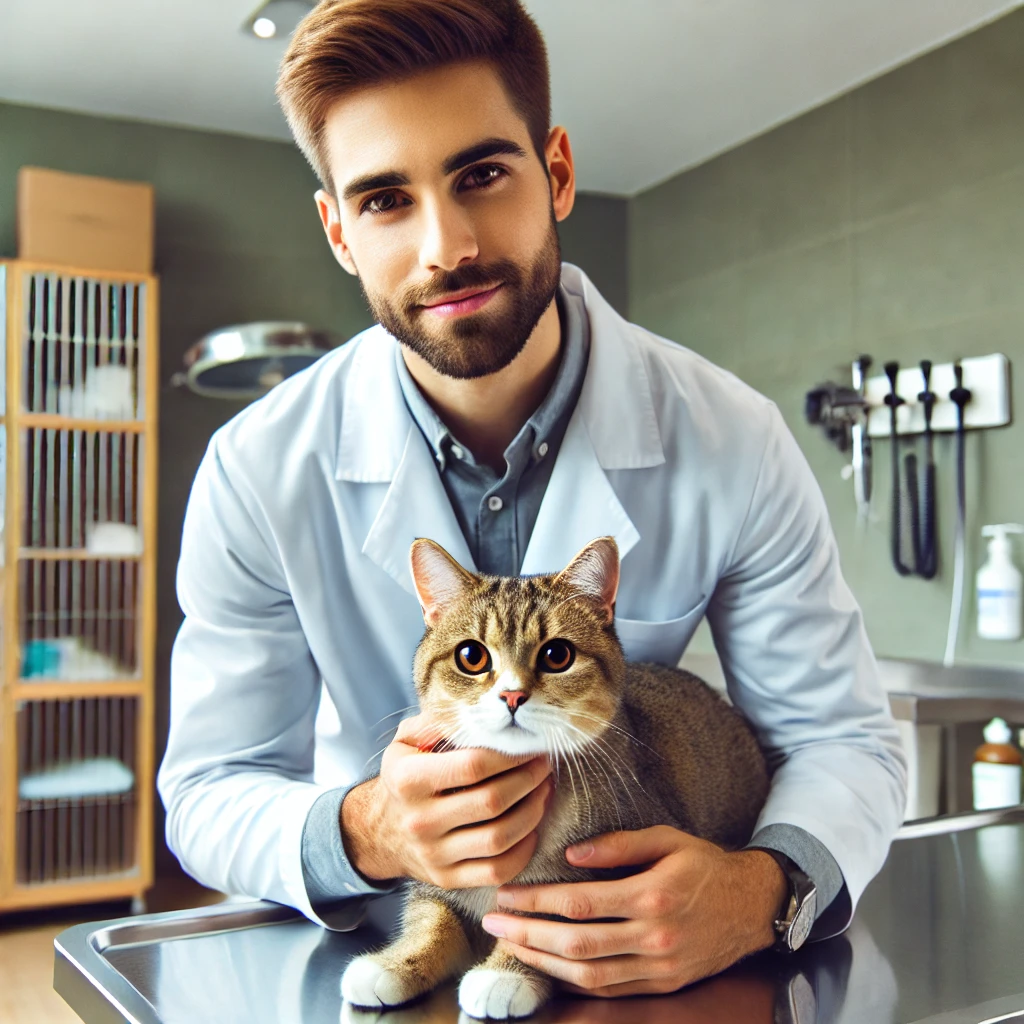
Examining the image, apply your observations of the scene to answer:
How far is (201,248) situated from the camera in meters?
3.70

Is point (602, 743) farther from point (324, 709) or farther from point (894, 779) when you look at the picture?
point (324, 709)

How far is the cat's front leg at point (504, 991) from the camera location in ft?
2.21

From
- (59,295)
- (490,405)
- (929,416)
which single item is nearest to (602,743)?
(490,405)

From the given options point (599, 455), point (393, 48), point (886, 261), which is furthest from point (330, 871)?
point (886, 261)

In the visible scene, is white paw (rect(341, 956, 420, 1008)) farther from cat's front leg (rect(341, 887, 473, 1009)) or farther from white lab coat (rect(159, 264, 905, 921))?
white lab coat (rect(159, 264, 905, 921))

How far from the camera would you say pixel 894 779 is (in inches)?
39.8

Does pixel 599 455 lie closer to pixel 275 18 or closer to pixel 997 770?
pixel 997 770

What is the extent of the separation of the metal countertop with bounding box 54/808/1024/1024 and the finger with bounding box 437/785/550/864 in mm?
103

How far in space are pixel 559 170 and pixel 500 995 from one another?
2.75 feet

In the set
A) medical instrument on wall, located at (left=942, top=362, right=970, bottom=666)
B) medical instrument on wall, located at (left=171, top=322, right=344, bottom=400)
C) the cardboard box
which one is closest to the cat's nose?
medical instrument on wall, located at (left=171, top=322, right=344, bottom=400)

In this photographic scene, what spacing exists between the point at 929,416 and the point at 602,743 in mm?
2305

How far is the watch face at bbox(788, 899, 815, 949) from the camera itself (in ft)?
2.67

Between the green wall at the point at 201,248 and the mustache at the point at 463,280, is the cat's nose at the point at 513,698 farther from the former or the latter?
the green wall at the point at 201,248

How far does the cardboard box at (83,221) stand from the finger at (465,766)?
308 centimetres
